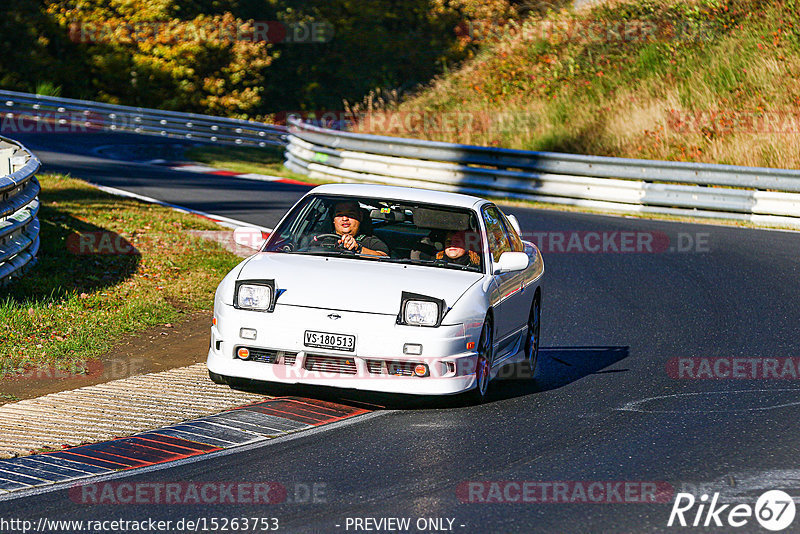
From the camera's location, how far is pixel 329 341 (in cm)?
746

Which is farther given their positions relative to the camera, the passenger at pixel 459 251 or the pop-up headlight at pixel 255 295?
the passenger at pixel 459 251

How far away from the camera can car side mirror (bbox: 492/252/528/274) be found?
27.5 ft

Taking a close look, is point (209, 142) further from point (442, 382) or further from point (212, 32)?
point (442, 382)

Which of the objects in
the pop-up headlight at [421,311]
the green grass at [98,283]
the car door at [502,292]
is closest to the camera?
the pop-up headlight at [421,311]

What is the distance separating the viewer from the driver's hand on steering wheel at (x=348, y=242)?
8.72 metres

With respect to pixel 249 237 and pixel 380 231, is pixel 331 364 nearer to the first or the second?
pixel 249 237

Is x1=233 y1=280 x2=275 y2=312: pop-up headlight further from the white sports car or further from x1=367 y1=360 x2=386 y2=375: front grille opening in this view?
x1=367 y1=360 x2=386 y2=375: front grille opening

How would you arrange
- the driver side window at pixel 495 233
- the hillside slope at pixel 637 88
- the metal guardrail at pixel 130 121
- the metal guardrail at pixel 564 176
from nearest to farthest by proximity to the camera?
the driver side window at pixel 495 233, the metal guardrail at pixel 564 176, the hillside slope at pixel 637 88, the metal guardrail at pixel 130 121

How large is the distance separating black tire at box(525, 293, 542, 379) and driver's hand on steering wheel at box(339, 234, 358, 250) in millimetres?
1642

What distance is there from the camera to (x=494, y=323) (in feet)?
26.9

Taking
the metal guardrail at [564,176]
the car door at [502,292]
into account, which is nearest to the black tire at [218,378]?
the car door at [502,292]

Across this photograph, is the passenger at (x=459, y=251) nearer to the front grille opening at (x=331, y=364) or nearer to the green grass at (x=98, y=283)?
the front grille opening at (x=331, y=364)

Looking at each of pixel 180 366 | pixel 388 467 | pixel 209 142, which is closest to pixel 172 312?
pixel 180 366

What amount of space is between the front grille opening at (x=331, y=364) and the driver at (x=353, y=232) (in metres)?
1.36
